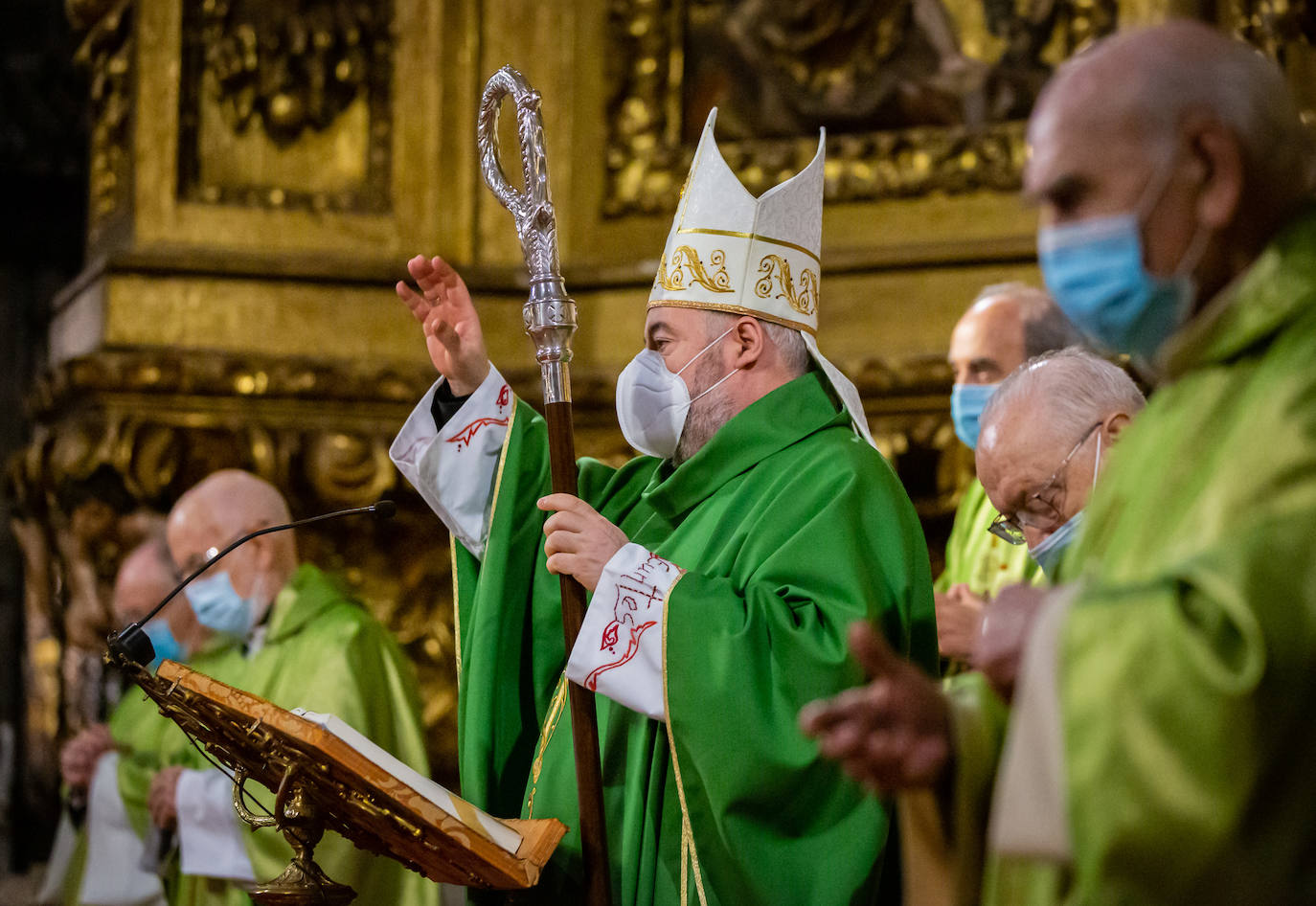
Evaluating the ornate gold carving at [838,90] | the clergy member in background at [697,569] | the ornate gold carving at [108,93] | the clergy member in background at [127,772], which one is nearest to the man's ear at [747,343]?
the clergy member in background at [697,569]

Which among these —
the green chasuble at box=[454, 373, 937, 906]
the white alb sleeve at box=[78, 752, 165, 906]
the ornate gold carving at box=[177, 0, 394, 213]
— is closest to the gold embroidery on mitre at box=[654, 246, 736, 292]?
the green chasuble at box=[454, 373, 937, 906]

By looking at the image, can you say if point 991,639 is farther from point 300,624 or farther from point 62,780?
point 62,780

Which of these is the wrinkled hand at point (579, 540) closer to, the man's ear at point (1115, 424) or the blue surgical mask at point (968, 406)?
the man's ear at point (1115, 424)

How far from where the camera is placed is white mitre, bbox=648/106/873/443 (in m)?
3.54

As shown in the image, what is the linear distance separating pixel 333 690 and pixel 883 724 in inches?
142

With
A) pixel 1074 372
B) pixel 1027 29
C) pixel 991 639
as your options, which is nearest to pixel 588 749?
pixel 1074 372

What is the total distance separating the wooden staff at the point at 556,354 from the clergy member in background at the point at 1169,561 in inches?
49.6

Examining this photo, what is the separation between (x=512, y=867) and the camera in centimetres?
273

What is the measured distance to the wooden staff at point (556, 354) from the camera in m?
3.07

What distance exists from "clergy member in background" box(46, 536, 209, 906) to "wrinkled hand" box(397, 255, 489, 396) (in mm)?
2533

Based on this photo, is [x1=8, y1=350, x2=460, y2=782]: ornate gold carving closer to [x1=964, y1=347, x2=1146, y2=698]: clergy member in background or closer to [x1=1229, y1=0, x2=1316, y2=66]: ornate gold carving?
[x1=1229, y1=0, x2=1316, y2=66]: ornate gold carving

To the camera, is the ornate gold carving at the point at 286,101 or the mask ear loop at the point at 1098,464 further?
the ornate gold carving at the point at 286,101

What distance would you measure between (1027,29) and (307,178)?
272 cm

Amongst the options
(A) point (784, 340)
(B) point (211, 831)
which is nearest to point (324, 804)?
(A) point (784, 340)
